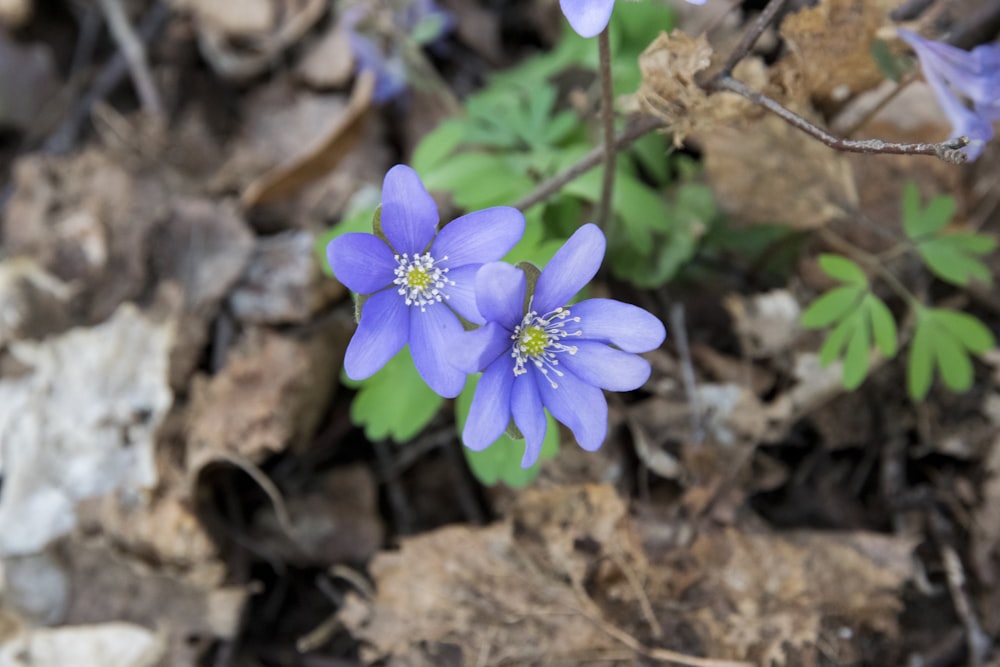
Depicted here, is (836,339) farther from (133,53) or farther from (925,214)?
(133,53)

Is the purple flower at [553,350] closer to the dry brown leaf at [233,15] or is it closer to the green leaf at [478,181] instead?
the green leaf at [478,181]

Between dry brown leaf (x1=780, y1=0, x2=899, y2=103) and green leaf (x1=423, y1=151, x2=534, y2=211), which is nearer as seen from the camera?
dry brown leaf (x1=780, y1=0, x2=899, y2=103)

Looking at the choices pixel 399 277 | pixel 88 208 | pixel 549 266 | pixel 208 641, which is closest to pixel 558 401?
pixel 549 266

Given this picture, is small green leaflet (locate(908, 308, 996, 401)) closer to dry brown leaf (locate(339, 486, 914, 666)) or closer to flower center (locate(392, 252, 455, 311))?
dry brown leaf (locate(339, 486, 914, 666))

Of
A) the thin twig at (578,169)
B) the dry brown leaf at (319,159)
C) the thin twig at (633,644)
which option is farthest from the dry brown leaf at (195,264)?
the thin twig at (633,644)

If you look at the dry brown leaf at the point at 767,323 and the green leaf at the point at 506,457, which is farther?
the dry brown leaf at the point at 767,323

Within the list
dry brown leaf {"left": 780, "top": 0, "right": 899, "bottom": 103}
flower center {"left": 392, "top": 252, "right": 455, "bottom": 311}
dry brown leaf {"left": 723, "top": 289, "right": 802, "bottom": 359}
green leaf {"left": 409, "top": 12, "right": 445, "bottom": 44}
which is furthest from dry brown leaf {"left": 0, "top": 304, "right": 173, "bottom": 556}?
dry brown leaf {"left": 780, "top": 0, "right": 899, "bottom": 103}

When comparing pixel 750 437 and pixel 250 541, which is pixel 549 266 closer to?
pixel 750 437
